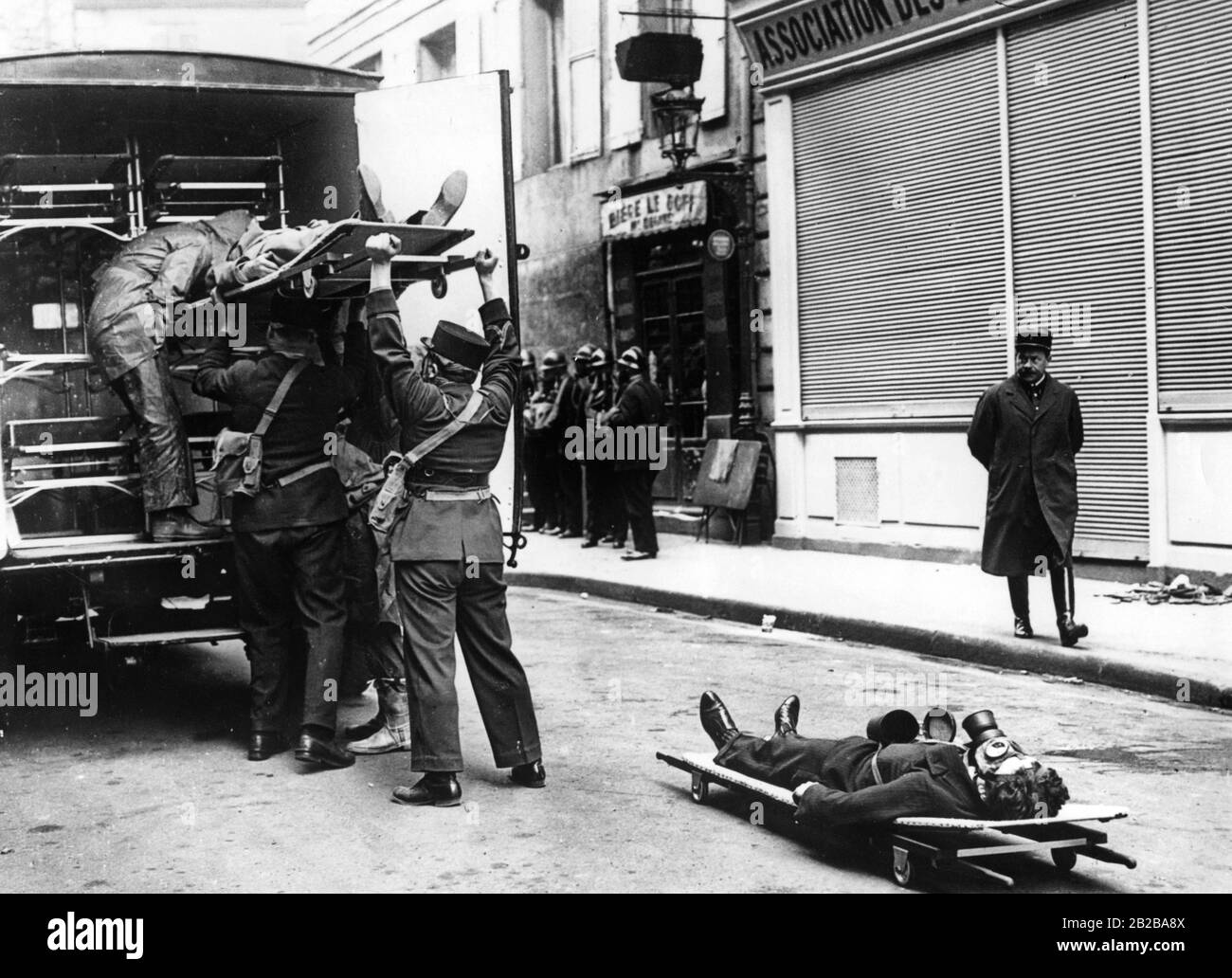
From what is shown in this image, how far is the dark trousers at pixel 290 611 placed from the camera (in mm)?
6934

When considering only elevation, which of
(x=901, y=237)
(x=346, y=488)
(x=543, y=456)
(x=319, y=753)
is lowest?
(x=319, y=753)

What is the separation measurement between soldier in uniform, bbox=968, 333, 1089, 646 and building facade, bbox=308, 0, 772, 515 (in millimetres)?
6562

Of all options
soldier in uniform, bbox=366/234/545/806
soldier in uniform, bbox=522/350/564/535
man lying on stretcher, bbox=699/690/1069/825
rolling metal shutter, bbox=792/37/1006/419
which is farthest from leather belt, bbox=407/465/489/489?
soldier in uniform, bbox=522/350/564/535

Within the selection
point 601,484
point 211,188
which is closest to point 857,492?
point 601,484

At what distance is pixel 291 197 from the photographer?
29.2 feet

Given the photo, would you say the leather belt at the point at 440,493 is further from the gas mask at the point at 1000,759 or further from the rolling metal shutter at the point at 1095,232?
the rolling metal shutter at the point at 1095,232

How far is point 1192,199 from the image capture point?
11.2 m

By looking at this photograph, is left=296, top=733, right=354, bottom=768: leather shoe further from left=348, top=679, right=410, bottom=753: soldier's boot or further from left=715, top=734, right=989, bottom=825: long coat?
left=715, top=734, right=989, bottom=825: long coat

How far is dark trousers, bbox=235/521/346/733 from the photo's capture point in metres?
6.93

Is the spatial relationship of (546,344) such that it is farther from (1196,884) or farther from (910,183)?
(1196,884)

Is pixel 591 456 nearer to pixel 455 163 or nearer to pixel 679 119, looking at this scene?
pixel 679 119

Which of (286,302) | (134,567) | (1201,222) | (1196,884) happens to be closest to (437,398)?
(286,302)

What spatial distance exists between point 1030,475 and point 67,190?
233 inches

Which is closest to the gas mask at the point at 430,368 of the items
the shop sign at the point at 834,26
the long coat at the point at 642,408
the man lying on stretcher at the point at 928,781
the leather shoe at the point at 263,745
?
the leather shoe at the point at 263,745
